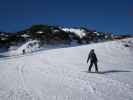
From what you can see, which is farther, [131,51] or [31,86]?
[131,51]

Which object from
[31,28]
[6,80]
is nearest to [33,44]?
[31,28]

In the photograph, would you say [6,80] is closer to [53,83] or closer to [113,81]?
[53,83]

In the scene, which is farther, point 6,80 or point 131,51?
point 131,51

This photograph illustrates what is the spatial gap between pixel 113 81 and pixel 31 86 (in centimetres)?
464

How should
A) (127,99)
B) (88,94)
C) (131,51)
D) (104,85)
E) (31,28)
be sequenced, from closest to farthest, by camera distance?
(127,99) → (88,94) → (104,85) → (131,51) → (31,28)

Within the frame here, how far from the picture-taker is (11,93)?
9.85 m

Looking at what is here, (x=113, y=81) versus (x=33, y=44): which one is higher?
(x=33, y=44)

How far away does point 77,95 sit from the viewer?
980cm

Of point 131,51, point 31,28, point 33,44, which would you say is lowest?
point 131,51

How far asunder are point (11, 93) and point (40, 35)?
321 ft

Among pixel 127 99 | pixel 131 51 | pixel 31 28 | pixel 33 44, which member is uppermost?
pixel 31 28

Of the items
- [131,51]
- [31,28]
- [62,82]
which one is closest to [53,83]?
[62,82]

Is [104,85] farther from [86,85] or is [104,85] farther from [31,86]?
[31,86]

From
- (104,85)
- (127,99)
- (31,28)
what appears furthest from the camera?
(31,28)
